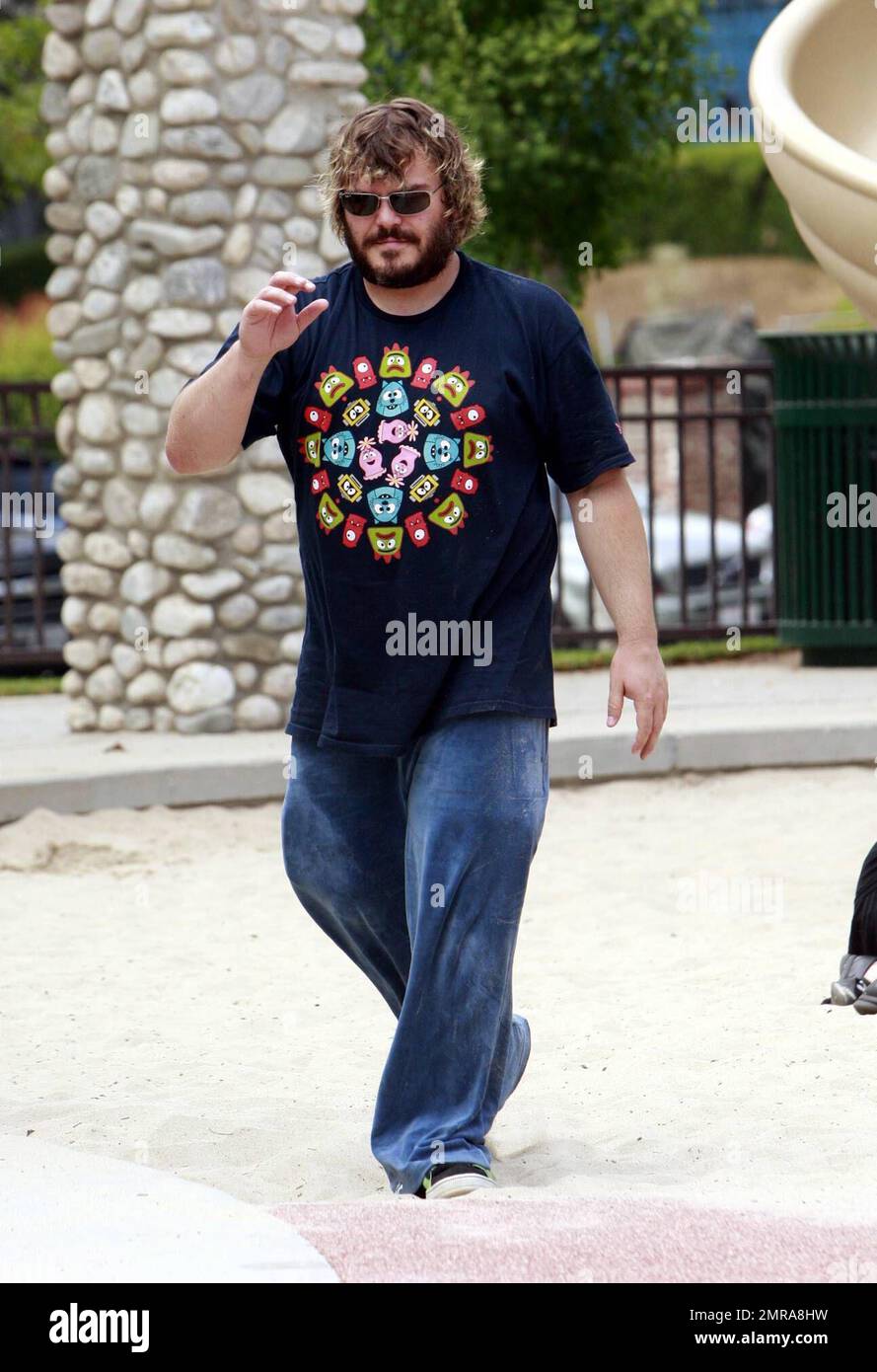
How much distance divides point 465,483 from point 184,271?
5058 mm

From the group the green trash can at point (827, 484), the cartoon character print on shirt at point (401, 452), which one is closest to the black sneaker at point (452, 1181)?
the cartoon character print on shirt at point (401, 452)

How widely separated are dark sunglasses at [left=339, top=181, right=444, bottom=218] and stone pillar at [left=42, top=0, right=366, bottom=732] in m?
4.72

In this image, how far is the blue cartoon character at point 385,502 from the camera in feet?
10.6

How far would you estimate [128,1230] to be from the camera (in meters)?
2.94

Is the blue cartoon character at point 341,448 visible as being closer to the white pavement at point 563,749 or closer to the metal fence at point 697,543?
the white pavement at point 563,749

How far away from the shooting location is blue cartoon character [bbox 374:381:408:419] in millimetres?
3254

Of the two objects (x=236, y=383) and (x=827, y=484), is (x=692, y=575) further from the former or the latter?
(x=236, y=383)

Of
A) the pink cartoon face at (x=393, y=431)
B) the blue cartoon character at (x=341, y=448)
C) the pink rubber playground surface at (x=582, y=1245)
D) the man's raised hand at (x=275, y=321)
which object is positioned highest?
the man's raised hand at (x=275, y=321)

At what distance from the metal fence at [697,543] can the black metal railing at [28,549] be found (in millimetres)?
2673

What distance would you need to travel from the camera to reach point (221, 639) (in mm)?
8195

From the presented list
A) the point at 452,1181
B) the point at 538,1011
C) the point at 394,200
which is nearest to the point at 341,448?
the point at 394,200

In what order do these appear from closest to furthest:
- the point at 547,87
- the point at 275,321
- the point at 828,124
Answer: the point at 275,321
the point at 828,124
the point at 547,87

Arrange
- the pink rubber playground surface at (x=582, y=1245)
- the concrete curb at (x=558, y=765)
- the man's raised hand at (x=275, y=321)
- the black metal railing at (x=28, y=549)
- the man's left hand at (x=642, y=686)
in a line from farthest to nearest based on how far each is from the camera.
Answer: the black metal railing at (x=28, y=549) < the concrete curb at (x=558, y=765) < the man's left hand at (x=642, y=686) < the man's raised hand at (x=275, y=321) < the pink rubber playground surface at (x=582, y=1245)
